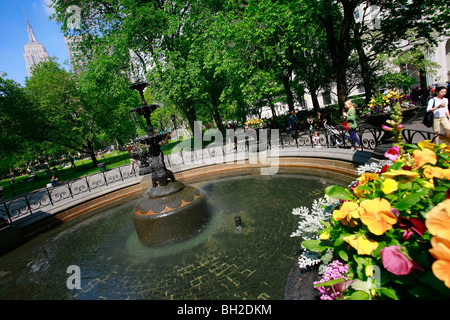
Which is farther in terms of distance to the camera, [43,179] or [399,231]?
[43,179]

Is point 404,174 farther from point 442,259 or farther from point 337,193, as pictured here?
point 442,259

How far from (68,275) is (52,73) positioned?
34543 mm

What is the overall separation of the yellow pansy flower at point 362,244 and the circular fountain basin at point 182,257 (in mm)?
2817

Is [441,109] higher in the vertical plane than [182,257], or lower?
higher

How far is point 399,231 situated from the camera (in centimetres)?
154

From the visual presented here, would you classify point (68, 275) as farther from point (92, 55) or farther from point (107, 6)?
point (107, 6)

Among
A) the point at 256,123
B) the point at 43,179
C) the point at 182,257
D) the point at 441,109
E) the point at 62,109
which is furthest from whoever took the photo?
the point at 43,179

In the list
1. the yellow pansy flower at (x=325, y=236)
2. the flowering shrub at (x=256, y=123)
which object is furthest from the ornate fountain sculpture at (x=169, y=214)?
the flowering shrub at (x=256, y=123)

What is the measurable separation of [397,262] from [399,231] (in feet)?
0.99

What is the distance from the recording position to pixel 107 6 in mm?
21656

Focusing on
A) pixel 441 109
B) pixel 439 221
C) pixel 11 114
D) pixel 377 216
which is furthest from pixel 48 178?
pixel 441 109

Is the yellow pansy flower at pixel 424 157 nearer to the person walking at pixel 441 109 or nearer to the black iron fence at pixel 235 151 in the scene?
the black iron fence at pixel 235 151

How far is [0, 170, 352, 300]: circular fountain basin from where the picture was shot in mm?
4527

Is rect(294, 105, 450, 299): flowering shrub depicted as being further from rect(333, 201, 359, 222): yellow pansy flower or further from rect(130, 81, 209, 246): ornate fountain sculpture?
rect(130, 81, 209, 246): ornate fountain sculpture
